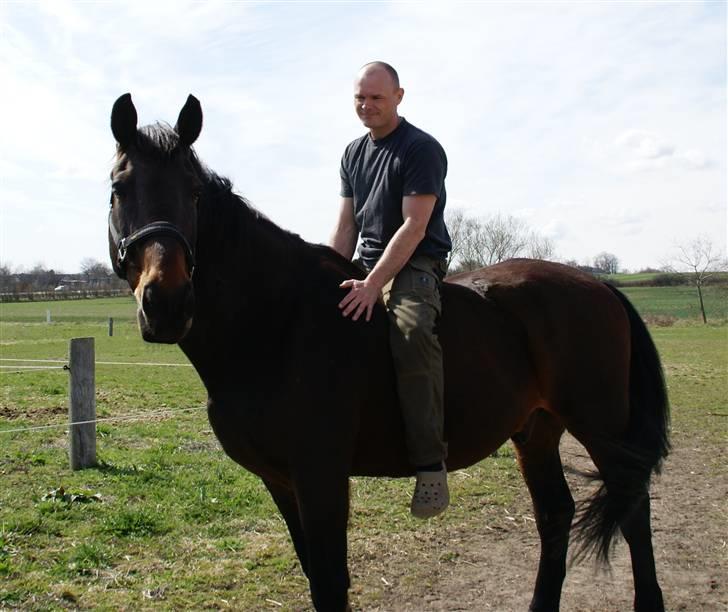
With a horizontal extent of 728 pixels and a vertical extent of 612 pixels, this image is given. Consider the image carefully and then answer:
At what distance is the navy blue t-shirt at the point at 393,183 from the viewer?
11.2 ft

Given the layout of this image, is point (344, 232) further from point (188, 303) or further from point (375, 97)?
point (188, 303)

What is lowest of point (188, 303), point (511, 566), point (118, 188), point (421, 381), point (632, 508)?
point (511, 566)

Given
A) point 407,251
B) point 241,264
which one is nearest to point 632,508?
point 407,251

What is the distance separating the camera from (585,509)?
13.7 feet

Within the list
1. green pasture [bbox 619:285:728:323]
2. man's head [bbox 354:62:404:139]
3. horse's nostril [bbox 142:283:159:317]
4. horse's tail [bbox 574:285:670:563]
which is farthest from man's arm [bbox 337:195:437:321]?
green pasture [bbox 619:285:728:323]

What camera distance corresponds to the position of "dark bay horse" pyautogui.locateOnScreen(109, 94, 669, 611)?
112 inches

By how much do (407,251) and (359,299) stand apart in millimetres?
353

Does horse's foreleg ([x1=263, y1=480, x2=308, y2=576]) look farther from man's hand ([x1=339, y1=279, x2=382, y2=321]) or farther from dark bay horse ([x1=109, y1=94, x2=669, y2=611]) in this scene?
man's hand ([x1=339, y1=279, x2=382, y2=321])

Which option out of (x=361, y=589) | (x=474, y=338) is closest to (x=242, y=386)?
(x=474, y=338)

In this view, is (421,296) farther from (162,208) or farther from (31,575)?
(31,575)

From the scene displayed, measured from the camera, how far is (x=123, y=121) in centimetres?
292

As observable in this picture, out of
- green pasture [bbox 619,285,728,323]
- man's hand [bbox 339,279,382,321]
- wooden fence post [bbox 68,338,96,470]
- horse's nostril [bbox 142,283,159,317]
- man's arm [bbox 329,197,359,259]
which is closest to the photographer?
horse's nostril [bbox 142,283,159,317]

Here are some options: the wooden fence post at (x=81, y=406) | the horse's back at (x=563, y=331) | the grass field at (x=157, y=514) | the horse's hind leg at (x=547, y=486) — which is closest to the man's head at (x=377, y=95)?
the horse's back at (x=563, y=331)

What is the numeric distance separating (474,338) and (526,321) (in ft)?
1.52
